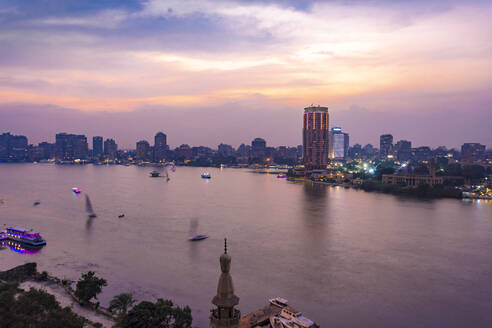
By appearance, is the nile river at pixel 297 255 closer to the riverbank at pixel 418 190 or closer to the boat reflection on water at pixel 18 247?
the boat reflection on water at pixel 18 247

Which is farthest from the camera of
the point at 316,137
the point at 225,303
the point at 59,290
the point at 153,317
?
the point at 316,137

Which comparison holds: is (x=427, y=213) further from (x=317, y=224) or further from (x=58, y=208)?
(x=58, y=208)

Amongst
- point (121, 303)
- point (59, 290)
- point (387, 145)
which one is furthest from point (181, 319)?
point (387, 145)

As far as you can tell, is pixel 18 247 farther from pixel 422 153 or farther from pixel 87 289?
pixel 422 153

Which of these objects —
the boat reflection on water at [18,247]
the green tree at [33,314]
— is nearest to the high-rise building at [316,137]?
the boat reflection on water at [18,247]

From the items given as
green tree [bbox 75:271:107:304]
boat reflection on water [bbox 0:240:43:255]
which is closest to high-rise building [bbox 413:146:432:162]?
boat reflection on water [bbox 0:240:43:255]

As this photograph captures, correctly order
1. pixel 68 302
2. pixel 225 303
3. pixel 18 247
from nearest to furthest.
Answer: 1. pixel 225 303
2. pixel 68 302
3. pixel 18 247
